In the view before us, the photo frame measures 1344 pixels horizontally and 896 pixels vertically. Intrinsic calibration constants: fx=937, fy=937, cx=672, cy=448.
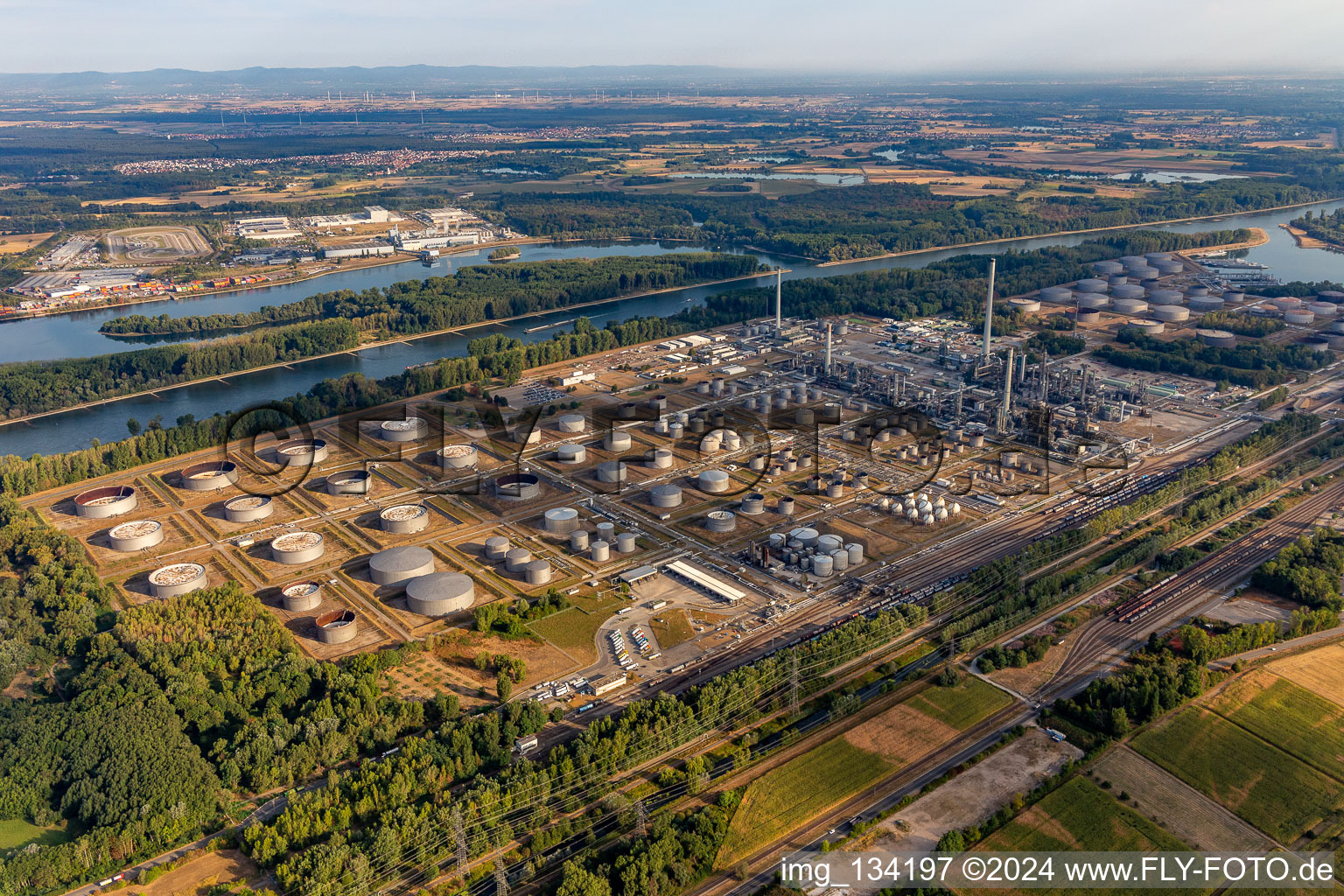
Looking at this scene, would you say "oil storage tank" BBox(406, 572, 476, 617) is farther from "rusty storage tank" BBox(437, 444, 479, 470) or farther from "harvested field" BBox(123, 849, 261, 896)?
"rusty storage tank" BBox(437, 444, 479, 470)

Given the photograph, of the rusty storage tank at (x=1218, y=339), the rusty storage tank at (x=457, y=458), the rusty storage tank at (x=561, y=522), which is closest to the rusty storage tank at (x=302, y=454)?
the rusty storage tank at (x=457, y=458)

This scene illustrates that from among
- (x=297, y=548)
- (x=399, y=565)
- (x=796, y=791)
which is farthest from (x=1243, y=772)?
(x=297, y=548)

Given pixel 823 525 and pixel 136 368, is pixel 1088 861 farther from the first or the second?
pixel 136 368

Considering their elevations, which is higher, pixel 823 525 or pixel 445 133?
pixel 445 133

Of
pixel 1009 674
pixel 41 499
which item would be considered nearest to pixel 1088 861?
pixel 1009 674

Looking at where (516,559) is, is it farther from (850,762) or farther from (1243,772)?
(1243,772)
